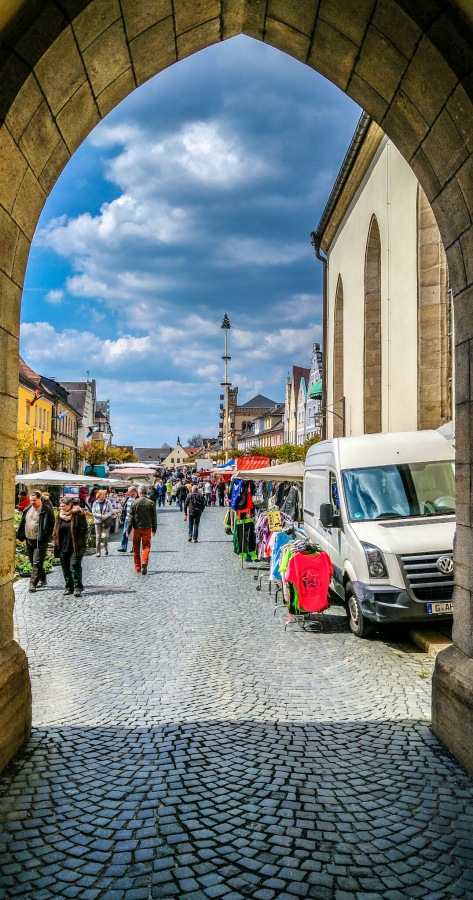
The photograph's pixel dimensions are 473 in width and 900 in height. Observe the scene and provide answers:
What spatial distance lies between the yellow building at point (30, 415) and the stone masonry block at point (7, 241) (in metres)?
28.3

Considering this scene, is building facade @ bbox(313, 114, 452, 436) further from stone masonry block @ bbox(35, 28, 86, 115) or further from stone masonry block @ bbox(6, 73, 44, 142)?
stone masonry block @ bbox(6, 73, 44, 142)

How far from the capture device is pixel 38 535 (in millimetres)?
12234

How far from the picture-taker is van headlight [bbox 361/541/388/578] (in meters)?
7.86

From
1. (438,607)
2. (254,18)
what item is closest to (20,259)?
(254,18)

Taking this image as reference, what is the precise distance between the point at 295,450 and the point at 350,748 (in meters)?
40.4

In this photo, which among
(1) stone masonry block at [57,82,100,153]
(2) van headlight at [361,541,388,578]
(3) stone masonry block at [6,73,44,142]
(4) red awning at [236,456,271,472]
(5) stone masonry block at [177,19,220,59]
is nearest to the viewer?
(3) stone masonry block at [6,73,44,142]

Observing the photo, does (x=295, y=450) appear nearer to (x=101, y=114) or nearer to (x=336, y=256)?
(x=336, y=256)

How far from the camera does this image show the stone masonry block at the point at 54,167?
472cm

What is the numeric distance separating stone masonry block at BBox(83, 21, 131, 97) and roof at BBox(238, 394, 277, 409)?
13044 centimetres

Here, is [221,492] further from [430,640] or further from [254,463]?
[430,640]

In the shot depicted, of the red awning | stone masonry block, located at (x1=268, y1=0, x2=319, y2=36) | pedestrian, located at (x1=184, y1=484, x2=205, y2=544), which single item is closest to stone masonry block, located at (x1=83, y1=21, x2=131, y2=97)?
stone masonry block, located at (x1=268, y1=0, x2=319, y2=36)

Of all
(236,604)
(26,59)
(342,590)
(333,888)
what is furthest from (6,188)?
(236,604)

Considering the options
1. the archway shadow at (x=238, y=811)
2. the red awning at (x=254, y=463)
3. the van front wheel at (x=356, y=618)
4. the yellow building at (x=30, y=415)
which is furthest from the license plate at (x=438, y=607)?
the yellow building at (x=30, y=415)

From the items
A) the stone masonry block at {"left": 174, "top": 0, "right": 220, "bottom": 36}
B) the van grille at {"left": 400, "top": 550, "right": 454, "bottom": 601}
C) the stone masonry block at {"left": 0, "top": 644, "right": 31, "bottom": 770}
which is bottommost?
the stone masonry block at {"left": 0, "top": 644, "right": 31, "bottom": 770}
